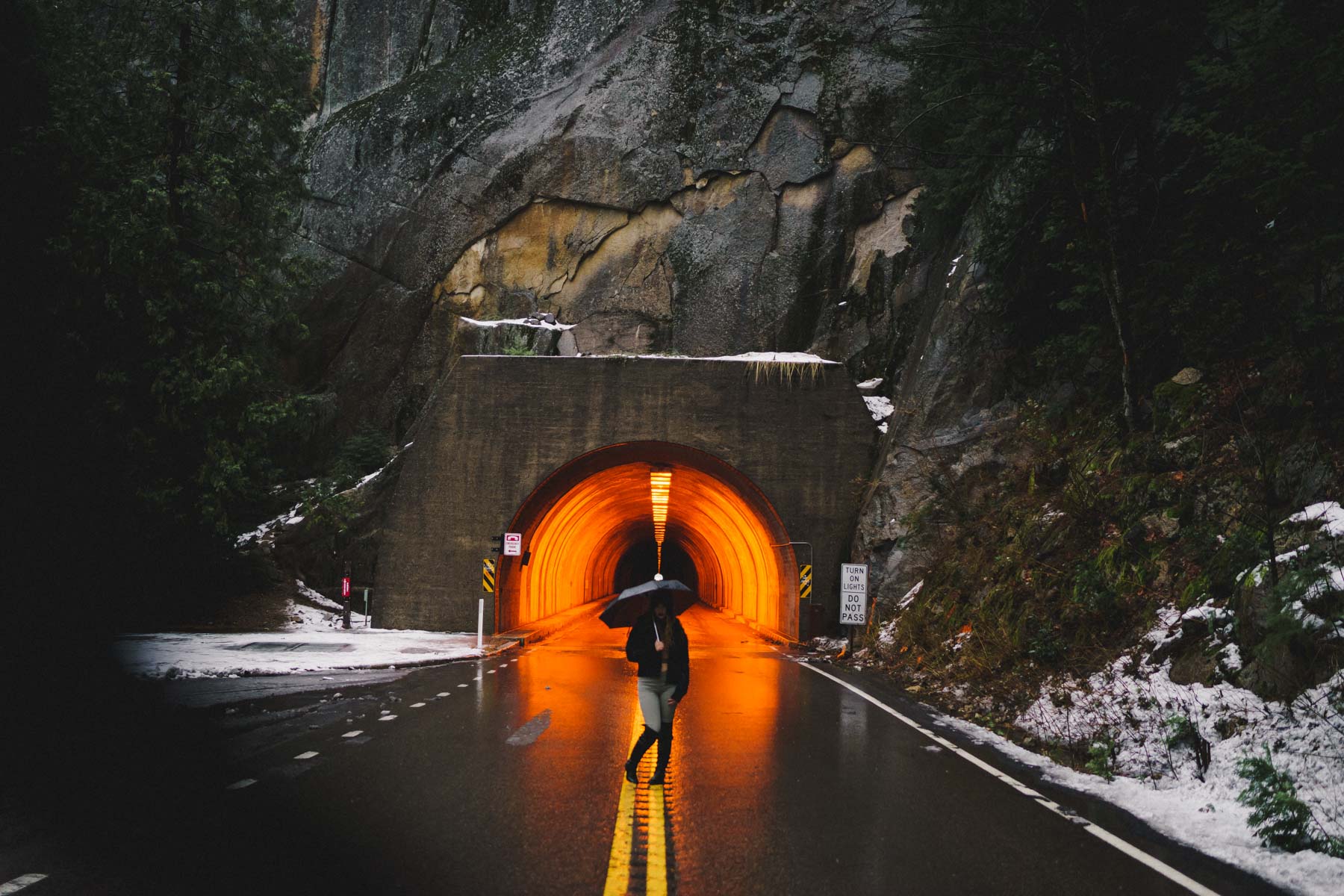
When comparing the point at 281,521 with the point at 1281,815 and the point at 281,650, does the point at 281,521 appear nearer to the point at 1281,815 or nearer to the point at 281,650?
the point at 281,650

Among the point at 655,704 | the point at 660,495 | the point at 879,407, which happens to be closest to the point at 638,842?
the point at 655,704

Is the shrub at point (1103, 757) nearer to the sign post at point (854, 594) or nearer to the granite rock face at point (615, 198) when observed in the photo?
the sign post at point (854, 594)

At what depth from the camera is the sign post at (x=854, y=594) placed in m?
19.5

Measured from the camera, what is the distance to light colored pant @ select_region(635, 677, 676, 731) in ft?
23.1

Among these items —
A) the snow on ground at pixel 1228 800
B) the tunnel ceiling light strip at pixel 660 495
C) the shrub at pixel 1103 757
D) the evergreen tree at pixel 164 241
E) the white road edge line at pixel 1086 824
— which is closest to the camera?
the white road edge line at pixel 1086 824

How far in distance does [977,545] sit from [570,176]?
28.5m

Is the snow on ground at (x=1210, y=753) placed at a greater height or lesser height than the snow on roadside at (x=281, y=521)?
lesser

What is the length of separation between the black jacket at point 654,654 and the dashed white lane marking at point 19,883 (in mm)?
3882

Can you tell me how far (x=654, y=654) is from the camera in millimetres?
7027

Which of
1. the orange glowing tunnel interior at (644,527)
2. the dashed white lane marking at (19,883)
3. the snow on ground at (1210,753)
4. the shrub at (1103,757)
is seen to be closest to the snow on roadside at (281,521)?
the orange glowing tunnel interior at (644,527)

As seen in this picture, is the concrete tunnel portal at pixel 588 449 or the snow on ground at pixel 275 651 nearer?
the snow on ground at pixel 275 651

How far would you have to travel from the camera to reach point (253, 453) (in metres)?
20.7

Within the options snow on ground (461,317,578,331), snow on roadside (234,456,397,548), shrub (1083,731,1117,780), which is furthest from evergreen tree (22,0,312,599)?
shrub (1083,731,1117,780)

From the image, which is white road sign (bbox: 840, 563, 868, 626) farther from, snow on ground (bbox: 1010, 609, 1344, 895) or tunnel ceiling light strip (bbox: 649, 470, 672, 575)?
snow on ground (bbox: 1010, 609, 1344, 895)
